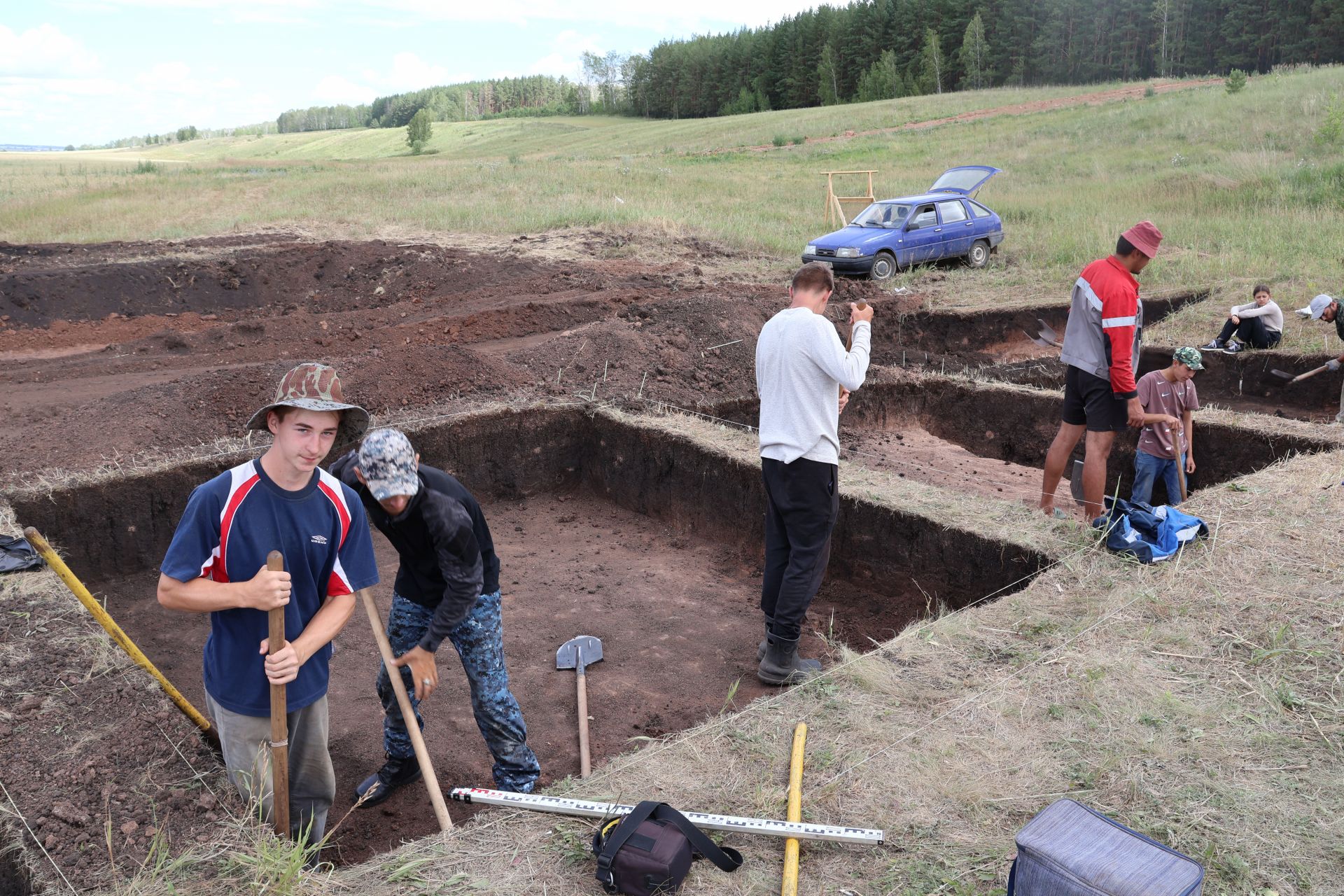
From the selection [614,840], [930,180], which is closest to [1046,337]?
[614,840]

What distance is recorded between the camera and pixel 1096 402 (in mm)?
6137

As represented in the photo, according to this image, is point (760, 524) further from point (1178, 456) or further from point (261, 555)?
point (261, 555)

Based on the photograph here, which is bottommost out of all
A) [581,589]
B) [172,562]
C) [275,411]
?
[581,589]

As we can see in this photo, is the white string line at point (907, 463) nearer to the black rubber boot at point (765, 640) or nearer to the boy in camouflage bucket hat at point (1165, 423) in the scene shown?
the boy in camouflage bucket hat at point (1165, 423)

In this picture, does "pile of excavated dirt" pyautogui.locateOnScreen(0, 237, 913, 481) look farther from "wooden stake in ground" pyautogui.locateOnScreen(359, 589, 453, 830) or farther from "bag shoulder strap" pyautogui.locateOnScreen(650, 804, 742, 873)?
"bag shoulder strap" pyautogui.locateOnScreen(650, 804, 742, 873)

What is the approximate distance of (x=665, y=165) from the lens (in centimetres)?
3431

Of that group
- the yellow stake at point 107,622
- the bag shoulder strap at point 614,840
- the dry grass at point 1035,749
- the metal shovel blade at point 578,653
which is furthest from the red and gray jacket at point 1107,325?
the yellow stake at point 107,622

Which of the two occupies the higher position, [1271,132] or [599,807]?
[1271,132]

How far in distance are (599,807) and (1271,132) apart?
30.8 m

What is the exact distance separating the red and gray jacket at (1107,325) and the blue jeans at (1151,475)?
3.02 feet

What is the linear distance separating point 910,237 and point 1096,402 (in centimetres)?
1076

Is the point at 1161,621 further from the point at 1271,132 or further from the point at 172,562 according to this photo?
the point at 1271,132

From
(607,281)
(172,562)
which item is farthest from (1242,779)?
(607,281)

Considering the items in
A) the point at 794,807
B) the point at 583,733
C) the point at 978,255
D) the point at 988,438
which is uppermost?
the point at 978,255
